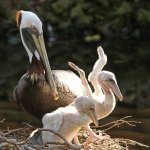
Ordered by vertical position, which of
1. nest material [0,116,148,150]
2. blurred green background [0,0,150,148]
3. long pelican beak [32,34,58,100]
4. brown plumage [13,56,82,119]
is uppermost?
long pelican beak [32,34,58,100]

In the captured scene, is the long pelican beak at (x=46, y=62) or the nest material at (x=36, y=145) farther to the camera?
the long pelican beak at (x=46, y=62)

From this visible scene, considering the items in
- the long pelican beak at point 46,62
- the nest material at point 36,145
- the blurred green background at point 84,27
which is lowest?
→ the blurred green background at point 84,27

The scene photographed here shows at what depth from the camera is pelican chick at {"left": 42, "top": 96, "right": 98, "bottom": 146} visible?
7.51m

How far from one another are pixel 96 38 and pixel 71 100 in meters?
17.1

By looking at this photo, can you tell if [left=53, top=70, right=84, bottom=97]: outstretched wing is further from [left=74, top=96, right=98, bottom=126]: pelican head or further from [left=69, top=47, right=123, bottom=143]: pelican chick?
[left=74, top=96, right=98, bottom=126]: pelican head

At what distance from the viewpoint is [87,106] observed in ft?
24.6

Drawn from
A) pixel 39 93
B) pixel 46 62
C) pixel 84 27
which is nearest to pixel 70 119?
pixel 39 93

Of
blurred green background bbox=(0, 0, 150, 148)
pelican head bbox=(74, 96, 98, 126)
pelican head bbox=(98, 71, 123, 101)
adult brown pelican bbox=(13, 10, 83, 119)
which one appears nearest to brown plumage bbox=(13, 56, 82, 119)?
adult brown pelican bbox=(13, 10, 83, 119)

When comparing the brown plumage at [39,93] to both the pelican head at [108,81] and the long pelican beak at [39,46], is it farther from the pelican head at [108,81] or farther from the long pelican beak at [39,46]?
the pelican head at [108,81]

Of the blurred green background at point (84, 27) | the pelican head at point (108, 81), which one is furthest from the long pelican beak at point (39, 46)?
the blurred green background at point (84, 27)

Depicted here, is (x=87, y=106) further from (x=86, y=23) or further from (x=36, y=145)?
(x=86, y=23)

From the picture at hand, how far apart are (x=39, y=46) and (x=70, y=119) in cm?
137

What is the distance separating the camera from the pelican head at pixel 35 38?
857 centimetres

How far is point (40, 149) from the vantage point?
7.48m
